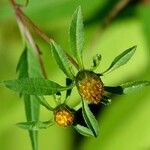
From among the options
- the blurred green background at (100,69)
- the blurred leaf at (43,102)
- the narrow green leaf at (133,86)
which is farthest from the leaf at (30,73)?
the blurred green background at (100,69)

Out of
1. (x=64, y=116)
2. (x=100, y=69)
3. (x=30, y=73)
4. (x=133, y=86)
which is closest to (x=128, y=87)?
(x=133, y=86)

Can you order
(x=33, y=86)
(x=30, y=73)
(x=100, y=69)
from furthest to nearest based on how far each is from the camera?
(x=100, y=69) → (x=30, y=73) → (x=33, y=86)

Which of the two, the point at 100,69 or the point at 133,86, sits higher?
the point at 100,69

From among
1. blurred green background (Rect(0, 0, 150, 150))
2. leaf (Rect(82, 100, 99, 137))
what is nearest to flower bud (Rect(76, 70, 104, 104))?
leaf (Rect(82, 100, 99, 137))

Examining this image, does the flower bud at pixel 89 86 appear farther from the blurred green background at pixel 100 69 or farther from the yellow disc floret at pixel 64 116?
the blurred green background at pixel 100 69

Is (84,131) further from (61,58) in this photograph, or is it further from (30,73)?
(30,73)

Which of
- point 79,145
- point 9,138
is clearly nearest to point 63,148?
point 79,145
